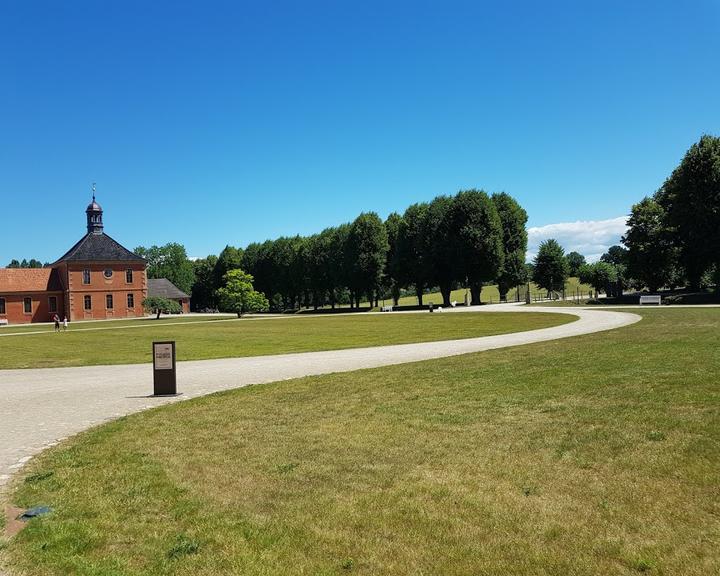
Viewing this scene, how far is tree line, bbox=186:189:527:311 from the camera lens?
221 feet

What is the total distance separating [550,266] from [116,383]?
215ft

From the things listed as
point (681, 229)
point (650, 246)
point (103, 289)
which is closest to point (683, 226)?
point (681, 229)

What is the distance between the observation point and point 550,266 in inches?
2879

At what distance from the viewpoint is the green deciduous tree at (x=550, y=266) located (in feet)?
240

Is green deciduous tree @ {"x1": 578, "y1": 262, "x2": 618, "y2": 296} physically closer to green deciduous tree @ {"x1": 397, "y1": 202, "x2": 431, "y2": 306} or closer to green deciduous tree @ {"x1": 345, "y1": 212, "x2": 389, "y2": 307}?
green deciduous tree @ {"x1": 397, "y1": 202, "x2": 431, "y2": 306}

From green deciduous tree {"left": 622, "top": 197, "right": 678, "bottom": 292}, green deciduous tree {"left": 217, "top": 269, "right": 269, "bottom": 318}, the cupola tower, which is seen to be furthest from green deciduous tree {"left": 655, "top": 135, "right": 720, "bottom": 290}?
the cupola tower

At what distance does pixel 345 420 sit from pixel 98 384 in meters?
9.31

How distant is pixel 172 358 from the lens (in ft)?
45.3

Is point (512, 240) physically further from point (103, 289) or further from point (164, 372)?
point (164, 372)

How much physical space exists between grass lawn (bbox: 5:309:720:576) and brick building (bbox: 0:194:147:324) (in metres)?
79.2

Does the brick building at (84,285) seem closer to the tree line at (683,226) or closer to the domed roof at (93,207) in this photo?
the domed roof at (93,207)

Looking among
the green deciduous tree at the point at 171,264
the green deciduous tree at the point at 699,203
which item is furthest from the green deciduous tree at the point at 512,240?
the green deciduous tree at the point at 171,264

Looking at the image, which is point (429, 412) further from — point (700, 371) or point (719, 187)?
point (719, 187)

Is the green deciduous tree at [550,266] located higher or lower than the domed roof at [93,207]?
lower
